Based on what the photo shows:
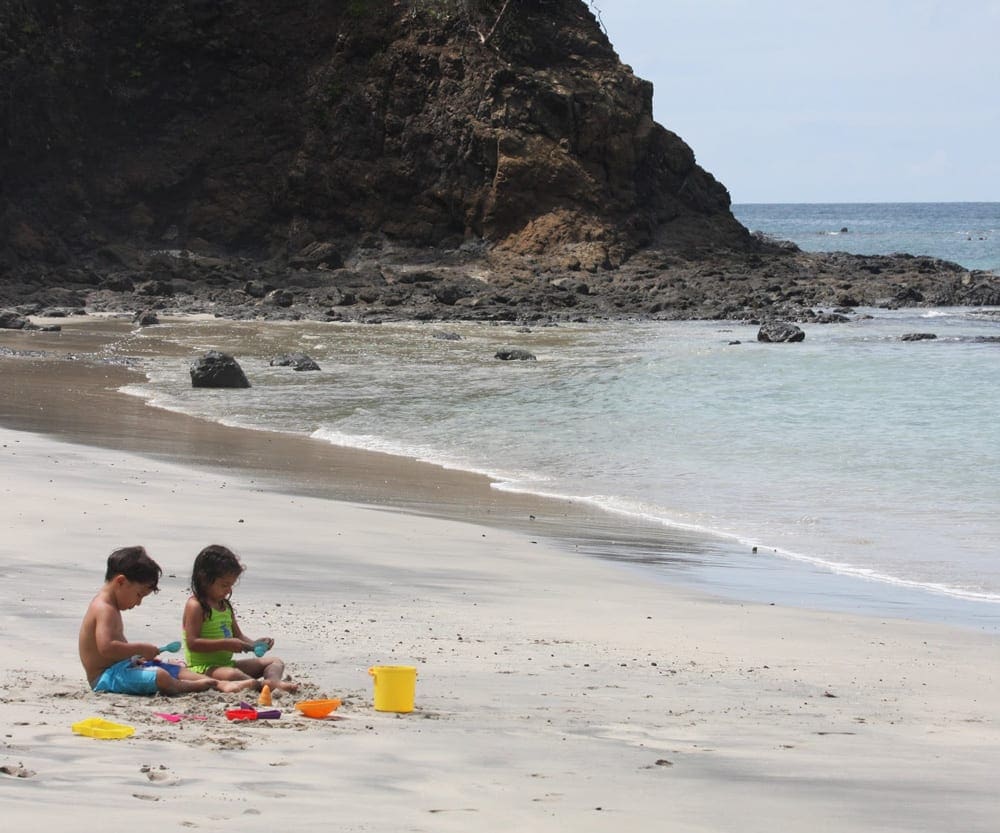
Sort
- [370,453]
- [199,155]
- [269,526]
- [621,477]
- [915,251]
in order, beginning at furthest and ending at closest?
[915,251], [199,155], [370,453], [621,477], [269,526]

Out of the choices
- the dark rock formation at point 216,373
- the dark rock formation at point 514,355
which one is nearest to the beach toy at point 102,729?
the dark rock formation at point 216,373

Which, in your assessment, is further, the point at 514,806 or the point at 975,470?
the point at 975,470

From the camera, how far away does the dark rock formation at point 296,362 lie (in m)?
20.3

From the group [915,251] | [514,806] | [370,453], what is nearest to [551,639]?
[514,806]

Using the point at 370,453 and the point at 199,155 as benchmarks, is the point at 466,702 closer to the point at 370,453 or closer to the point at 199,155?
the point at 370,453

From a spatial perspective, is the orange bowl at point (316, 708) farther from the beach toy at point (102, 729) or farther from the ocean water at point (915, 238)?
the ocean water at point (915, 238)

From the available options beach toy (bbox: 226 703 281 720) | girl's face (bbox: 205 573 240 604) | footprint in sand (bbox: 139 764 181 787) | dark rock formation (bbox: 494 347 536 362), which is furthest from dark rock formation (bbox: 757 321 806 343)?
footprint in sand (bbox: 139 764 181 787)

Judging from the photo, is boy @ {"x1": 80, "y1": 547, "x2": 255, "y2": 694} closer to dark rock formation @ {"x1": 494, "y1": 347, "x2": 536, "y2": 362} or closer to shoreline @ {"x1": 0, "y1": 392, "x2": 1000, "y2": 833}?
shoreline @ {"x1": 0, "y1": 392, "x2": 1000, "y2": 833}

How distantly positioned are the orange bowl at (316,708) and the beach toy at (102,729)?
0.56m

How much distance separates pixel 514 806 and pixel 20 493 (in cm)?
573

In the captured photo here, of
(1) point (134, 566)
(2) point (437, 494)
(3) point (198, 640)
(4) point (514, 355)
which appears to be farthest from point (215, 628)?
(4) point (514, 355)

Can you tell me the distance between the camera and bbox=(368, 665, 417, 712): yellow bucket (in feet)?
15.3

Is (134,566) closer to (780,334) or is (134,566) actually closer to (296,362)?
(296,362)

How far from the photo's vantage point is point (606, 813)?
3.71 meters
